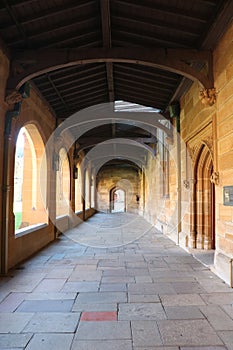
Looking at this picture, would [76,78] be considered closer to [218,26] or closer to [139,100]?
[139,100]

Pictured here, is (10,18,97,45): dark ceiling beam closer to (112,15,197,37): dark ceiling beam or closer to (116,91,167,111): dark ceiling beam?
(112,15,197,37): dark ceiling beam

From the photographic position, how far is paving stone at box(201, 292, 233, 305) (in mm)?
2639

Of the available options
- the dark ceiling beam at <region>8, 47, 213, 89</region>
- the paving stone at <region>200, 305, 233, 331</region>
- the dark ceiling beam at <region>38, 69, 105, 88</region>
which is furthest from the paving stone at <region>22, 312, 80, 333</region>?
the dark ceiling beam at <region>38, 69, 105, 88</region>

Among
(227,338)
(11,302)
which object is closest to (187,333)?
(227,338)

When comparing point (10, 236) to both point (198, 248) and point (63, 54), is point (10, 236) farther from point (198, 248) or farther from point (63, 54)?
point (198, 248)

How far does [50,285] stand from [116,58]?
2.99 metres

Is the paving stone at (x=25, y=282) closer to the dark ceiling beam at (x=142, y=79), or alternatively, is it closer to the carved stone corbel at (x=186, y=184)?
the carved stone corbel at (x=186, y=184)

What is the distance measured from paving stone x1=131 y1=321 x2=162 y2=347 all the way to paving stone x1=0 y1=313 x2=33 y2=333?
0.86 metres

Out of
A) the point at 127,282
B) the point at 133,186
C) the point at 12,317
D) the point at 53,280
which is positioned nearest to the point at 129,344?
the point at 12,317

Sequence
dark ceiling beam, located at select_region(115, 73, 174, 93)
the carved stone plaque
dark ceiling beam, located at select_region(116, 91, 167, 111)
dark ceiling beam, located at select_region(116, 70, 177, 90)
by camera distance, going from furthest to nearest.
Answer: dark ceiling beam, located at select_region(116, 91, 167, 111)
dark ceiling beam, located at select_region(115, 73, 174, 93)
dark ceiling beam, located at select_region(116, 70, 177, 90)
the carved stone plaque

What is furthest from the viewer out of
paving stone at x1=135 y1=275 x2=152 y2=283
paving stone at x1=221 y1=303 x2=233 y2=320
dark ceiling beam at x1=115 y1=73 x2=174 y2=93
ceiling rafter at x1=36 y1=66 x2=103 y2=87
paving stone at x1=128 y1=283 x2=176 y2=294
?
dark ceiling beam at x1=115 y1=73 x2=174 y2=93

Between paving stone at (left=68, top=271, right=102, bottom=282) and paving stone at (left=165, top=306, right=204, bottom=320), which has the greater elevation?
paving stone at (left=165, top=306, right=204, bottom=320)

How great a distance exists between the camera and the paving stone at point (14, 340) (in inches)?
74.2

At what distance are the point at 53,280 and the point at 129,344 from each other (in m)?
1.64
